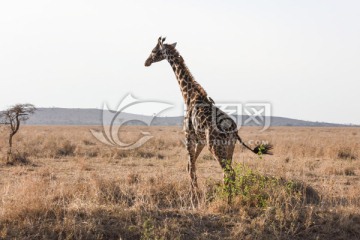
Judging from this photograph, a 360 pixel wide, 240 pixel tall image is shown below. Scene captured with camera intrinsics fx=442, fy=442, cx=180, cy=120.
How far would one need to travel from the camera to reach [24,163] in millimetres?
14594

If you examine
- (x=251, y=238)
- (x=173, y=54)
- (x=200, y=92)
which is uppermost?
(x=173, y=54)

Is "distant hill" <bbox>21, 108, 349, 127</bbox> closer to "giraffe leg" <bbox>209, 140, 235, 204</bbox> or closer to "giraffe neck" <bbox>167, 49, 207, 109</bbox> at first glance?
"giraffe neck" <bbox>167, 49, 207, 109</bbox>

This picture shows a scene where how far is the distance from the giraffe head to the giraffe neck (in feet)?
0.47

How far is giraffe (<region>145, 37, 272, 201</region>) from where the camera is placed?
8031 mm

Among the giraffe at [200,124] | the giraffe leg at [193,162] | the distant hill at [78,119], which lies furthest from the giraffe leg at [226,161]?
the distant hill at [78,119]

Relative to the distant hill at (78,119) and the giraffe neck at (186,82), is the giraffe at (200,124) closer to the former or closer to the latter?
the giraffe neck at (186,82)

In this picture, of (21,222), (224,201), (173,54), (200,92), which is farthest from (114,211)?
(173,54)

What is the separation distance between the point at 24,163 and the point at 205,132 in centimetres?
866

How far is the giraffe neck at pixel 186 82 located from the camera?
28.5 feet

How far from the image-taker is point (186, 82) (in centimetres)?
898

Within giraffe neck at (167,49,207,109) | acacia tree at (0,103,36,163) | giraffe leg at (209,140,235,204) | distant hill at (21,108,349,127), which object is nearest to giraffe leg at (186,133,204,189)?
giraffe leg at (209,140,235,204)

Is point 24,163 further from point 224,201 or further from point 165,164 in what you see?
point 224,201

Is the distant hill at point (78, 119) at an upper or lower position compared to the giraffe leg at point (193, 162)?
upper

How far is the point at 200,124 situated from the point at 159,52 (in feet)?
6.76
